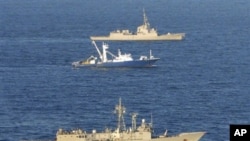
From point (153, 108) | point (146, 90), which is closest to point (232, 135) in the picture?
point (153, 108)

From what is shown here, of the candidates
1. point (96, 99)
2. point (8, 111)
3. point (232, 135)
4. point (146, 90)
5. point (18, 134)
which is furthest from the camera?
point (146, 90)

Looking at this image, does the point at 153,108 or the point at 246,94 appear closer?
the point at 153,108

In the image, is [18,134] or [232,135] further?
[18,134]

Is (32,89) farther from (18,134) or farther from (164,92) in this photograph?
(18,134)

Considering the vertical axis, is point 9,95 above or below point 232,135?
above

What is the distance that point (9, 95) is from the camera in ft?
564

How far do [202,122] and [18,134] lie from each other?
1823 cm

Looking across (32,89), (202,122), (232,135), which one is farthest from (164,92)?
(232,135)

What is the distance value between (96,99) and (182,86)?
18.3 meters

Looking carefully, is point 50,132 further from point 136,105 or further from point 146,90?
point 146,90

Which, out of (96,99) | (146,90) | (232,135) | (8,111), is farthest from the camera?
(146,90)

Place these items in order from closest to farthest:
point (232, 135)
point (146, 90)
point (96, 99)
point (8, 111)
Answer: point (232, 135) → point (8, 111) → point (96, 99) → point (146, 90)

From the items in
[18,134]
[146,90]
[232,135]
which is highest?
[146,90]

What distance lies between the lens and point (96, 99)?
166250 millimetres
